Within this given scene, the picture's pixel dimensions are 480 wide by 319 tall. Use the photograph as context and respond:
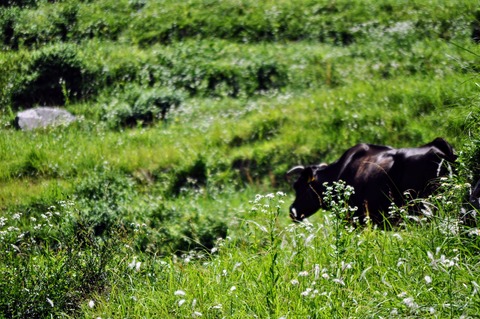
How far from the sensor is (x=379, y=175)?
36.4 ft

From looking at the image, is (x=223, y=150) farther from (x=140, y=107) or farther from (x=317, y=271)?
(x=317, y=271)

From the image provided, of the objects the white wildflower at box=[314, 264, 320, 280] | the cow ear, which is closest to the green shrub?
the cow ear

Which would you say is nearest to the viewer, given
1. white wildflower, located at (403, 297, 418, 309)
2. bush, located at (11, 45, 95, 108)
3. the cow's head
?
white wildflower, located at (403, 297, 418, 309)

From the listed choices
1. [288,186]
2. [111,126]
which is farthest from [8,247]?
[111,126]

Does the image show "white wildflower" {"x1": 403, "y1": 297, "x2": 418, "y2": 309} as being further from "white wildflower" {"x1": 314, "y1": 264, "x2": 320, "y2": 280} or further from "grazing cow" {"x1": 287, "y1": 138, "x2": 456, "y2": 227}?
"grazing cow" {"x1": 287, "y1": 138, "x2": 456, "y2": 227}

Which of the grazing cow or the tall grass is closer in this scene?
the tall grass

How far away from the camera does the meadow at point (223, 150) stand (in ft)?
21.3

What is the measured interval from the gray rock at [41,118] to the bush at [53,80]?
657mm

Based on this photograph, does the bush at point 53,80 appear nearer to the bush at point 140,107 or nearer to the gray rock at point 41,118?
the gray rock at point 41,118

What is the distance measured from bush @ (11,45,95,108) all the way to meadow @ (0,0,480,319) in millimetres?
55

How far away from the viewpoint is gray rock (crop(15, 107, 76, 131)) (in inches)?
761

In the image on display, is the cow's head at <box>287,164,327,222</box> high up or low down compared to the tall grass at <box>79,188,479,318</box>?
down

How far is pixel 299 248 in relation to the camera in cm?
691

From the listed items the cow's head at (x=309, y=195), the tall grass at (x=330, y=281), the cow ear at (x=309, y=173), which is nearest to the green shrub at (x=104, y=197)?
the cow's head at (x=309, y=195)
